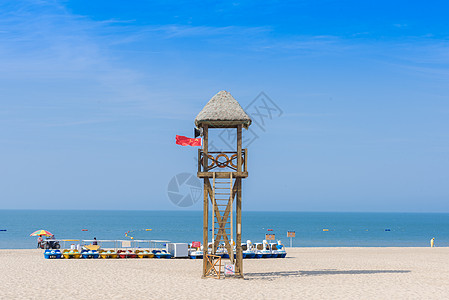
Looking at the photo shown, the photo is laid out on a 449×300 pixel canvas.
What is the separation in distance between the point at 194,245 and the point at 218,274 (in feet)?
37.9

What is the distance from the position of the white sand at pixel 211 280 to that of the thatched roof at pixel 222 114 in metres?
5.81

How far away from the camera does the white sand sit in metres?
16.7

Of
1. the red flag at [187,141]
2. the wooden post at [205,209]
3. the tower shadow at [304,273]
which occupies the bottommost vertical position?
the tower shadow at [304,273]

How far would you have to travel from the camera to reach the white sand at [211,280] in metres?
16.7

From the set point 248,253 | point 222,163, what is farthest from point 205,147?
point 248,253

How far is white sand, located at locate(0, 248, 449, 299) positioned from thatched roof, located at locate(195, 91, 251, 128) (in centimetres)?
581

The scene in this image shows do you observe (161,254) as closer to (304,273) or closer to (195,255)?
(195,255)

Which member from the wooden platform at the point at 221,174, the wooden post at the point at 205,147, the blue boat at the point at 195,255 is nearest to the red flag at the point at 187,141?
the wooden post at the point at 205,147

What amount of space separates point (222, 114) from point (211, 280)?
612cm

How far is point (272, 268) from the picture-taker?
987 inches

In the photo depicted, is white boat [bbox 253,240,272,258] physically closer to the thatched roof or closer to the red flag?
the red flag

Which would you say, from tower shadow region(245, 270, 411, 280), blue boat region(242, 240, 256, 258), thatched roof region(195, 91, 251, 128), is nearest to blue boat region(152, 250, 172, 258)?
blue boat region(242, 240, 256, 258)

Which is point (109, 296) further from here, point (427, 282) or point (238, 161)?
point (427, 282)

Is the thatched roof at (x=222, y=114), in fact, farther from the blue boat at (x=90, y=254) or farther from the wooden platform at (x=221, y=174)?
the blue boat at (x=90, y=254)
